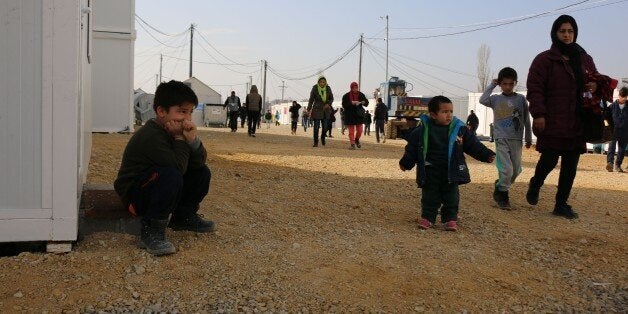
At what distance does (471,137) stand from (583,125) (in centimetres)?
135

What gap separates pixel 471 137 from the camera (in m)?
5.21

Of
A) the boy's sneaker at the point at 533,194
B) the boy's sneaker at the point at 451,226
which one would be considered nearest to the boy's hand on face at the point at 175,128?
the boy's sneaker at the point at 451,226

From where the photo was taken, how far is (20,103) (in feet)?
11.8

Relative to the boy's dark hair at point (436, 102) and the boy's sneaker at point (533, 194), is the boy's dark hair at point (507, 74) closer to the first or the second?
the boy's sneaker at point (533, 194)

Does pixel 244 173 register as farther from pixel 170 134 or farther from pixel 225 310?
pixel 225 310

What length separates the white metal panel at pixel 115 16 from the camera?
34.9 feet

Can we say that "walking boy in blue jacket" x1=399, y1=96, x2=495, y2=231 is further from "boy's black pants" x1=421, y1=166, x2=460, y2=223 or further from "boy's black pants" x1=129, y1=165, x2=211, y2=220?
"boy's black pants" x1=129, y1=165, x2=211, y2=220

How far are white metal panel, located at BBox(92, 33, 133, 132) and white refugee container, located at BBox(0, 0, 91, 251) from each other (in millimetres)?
6704

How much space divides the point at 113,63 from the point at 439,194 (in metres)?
7.07

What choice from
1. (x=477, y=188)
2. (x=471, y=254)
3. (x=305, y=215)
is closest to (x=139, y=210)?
(x=305, y=215)

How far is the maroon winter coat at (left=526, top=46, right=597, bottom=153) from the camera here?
19.0 feet

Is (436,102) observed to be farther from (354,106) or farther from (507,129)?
(354,106)

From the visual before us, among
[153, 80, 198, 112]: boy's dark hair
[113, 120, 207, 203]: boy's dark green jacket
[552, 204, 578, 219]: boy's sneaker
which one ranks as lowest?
[552, 204, 578, 219]: boy's sneaker

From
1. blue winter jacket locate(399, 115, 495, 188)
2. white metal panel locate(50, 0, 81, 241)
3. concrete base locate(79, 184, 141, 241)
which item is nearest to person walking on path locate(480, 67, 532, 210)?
blue winter jacket locate(399, 115, 495, 188)
